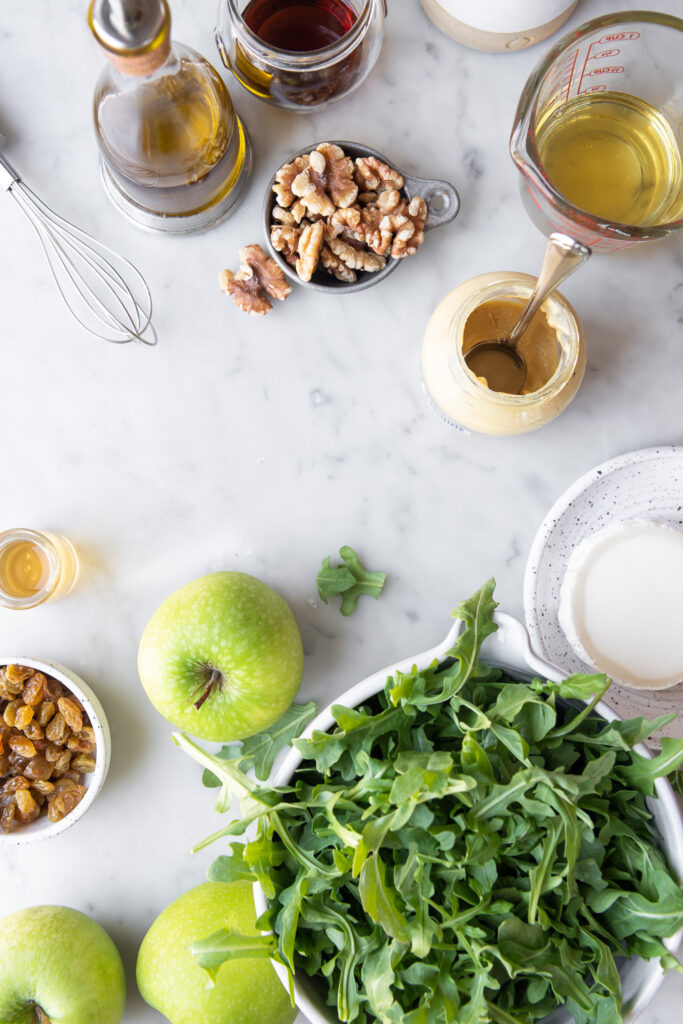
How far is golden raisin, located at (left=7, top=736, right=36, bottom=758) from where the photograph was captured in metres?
0.72

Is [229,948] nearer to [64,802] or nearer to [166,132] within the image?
[64,802]

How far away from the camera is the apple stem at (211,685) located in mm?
649

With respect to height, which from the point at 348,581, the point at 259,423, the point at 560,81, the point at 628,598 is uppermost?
the point at 560,81

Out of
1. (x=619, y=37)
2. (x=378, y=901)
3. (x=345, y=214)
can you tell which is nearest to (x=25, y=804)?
(x=378, y=901)

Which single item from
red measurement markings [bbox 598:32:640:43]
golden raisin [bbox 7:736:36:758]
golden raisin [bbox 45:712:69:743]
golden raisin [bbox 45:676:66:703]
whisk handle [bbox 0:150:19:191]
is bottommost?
golden raisin [bbox 45:712:69:743]

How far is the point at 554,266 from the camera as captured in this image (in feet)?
1.87

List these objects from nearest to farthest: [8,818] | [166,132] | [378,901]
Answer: [378,901]
[166,132]
[8,818]

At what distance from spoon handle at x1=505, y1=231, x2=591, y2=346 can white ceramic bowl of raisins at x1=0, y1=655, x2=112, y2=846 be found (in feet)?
1.57

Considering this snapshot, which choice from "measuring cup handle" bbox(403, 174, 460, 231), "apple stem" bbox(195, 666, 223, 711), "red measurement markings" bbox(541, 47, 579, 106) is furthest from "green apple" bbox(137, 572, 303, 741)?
"red measurement markings" bbox(541, 47, 579, 106)

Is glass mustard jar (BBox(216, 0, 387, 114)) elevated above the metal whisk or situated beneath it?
elevated above

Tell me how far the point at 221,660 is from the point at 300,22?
0.53 meters

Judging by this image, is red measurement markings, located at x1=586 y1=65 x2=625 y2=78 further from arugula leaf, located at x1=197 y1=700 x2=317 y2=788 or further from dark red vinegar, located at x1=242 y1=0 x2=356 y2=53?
arugula leaf, located at x1=197 y1=700 x2=317 y2=788

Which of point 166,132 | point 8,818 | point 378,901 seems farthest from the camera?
point 8,818

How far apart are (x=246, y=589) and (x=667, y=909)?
371 millimetres
